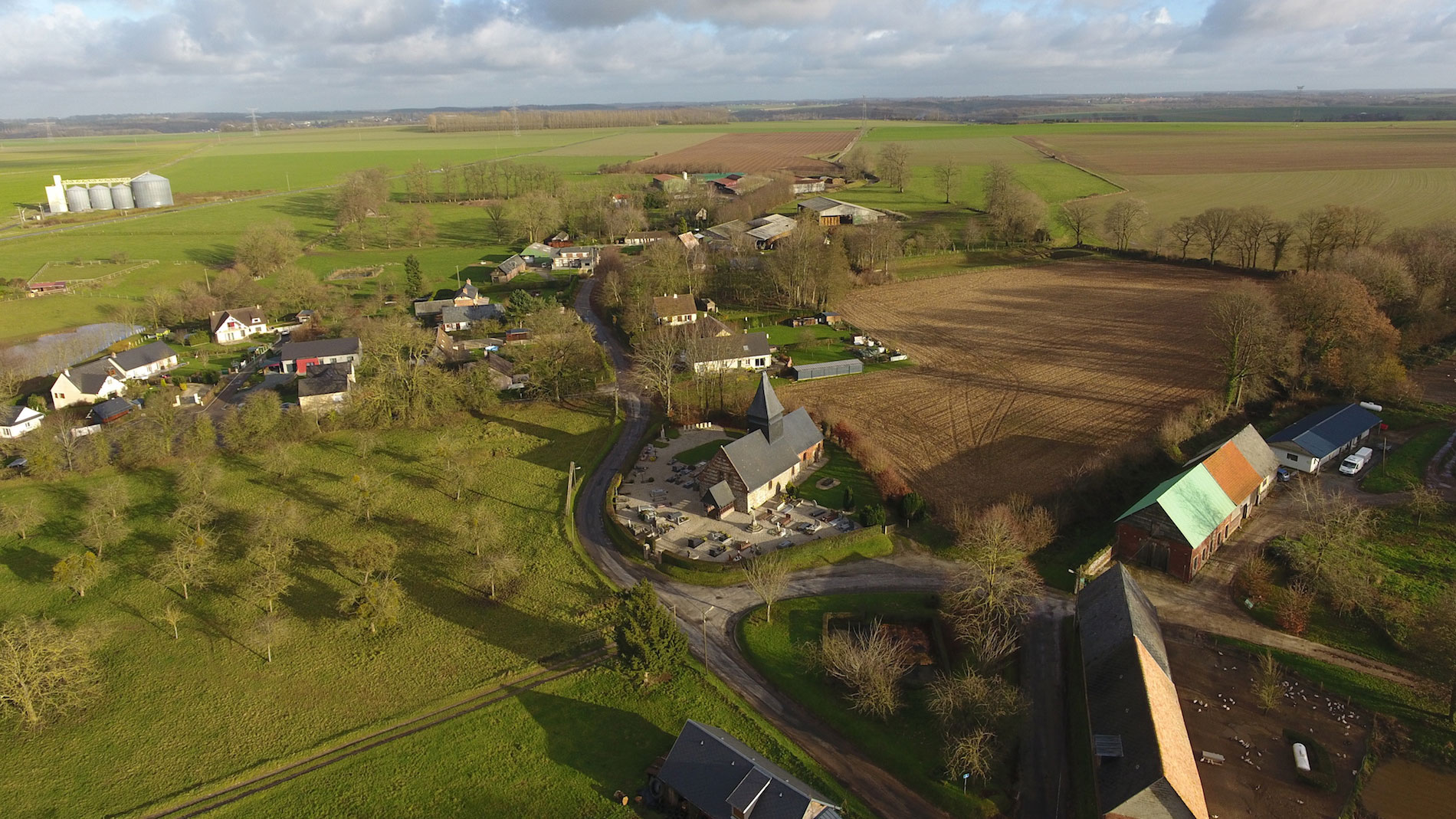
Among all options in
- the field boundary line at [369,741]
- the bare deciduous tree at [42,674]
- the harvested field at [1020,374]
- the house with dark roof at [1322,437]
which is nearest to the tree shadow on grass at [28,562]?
the bare deciduous tree at [42,674]

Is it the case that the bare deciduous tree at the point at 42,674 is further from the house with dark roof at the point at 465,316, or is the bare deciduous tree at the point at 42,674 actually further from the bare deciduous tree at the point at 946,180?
the bare deciduous tree at the point at 946,180

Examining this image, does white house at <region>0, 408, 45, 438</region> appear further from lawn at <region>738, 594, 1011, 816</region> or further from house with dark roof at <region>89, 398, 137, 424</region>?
lawn at <region>738, 594, 1011, 816</region>

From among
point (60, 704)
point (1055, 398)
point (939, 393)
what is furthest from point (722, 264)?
point (60, 704)

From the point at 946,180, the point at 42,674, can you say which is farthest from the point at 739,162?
the point at 42,674

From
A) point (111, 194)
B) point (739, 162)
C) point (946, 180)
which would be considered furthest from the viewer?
point (739, 162)

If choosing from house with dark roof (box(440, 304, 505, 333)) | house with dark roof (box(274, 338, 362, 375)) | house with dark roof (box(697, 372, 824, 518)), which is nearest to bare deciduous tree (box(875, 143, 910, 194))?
house with dark roof (box(440, 304, 505, 333))

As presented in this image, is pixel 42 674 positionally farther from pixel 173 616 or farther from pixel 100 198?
pixel 100 198

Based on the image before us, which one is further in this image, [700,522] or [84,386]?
[84,386]

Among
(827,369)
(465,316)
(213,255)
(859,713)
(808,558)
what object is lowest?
(859,713)
